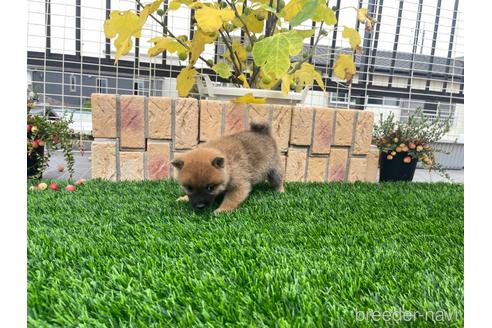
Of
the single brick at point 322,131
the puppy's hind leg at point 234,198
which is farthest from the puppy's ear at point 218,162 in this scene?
the single brick at point 322,131

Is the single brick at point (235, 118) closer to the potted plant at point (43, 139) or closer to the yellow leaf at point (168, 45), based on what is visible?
the yellow leaf at point (168, 45)

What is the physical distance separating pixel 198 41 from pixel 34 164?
1.10 m

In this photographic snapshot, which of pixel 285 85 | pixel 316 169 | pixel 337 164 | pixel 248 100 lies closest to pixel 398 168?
pixel 337 164

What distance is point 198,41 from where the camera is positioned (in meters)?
1.84

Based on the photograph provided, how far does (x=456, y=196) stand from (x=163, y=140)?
1.52 meters

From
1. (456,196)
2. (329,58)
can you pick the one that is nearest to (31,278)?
(456,196)

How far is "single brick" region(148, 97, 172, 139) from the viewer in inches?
67.1

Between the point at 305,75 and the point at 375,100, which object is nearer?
the point at 305,75

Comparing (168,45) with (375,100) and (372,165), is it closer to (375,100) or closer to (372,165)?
(372,165)

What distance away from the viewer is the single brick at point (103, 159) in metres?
1.68

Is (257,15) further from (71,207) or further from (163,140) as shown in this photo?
(71,207)

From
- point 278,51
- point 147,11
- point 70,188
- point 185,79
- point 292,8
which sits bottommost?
point 70,188

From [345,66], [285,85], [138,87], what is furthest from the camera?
[138,87]

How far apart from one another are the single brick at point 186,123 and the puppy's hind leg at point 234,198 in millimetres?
526
